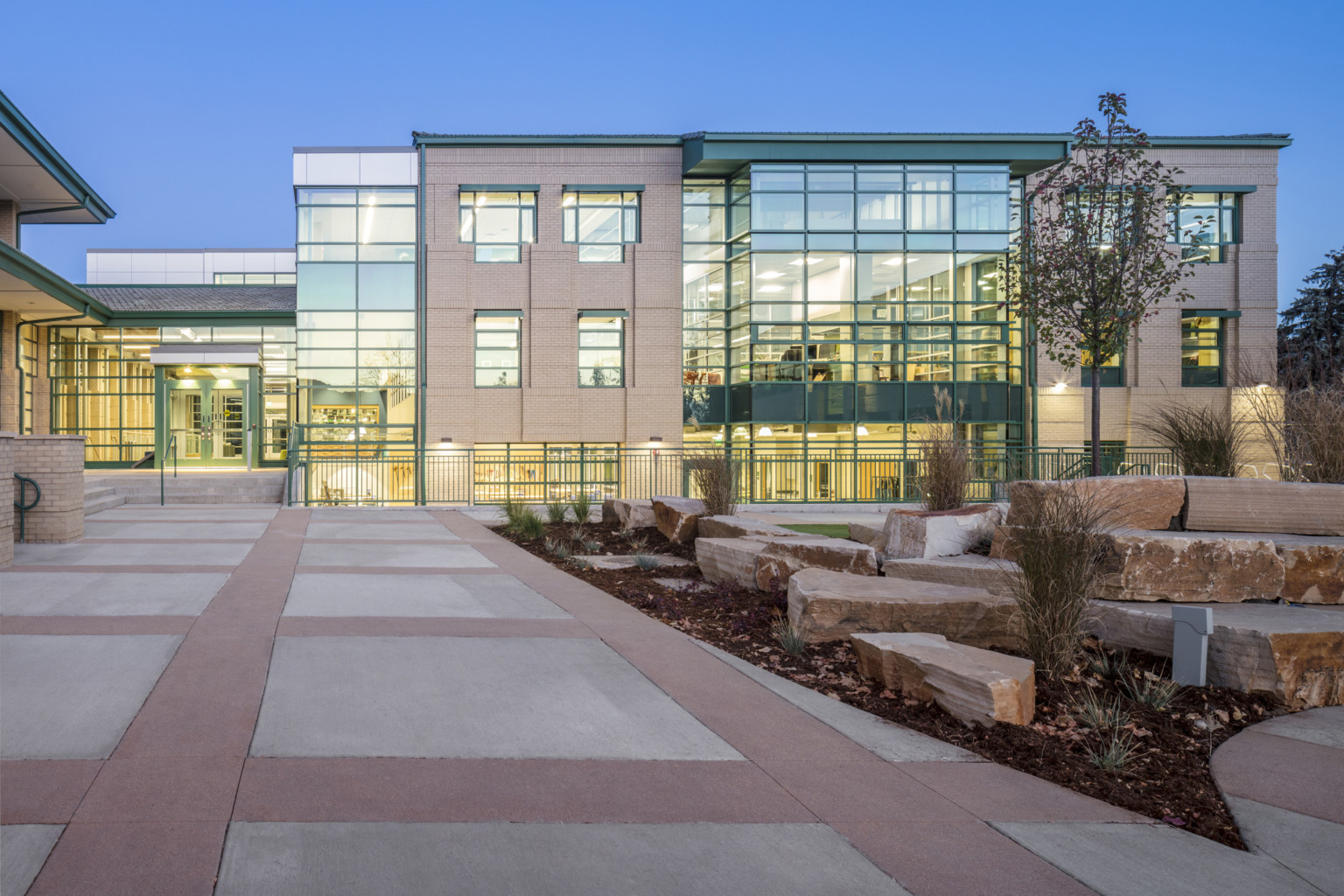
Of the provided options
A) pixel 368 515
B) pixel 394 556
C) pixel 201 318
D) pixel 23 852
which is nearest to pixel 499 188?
pixel 201 318

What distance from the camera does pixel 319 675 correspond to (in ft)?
17.0

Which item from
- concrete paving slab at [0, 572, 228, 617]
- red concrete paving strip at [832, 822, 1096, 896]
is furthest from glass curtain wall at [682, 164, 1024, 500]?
red concrete paving strip at [832, 822, 1096, 896]

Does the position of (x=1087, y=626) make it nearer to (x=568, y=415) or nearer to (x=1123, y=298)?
(x=1123, y=298)

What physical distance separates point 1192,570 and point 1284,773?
2578 millimetres

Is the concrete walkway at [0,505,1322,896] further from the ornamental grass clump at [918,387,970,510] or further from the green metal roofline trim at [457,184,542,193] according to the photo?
the green metal roofline trim at [457,184,542,193]

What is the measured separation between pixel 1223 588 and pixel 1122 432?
75.8ft

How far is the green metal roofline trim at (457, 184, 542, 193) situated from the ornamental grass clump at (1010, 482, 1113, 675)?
23.1 meters

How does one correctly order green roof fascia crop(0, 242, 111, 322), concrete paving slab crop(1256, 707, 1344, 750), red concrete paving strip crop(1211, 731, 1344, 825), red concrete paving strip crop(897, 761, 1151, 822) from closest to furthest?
red concrete paving strip crop(897, 761, 1151, 822) < red concrete paving strip crop(1211, 731, 1344, 825) < concrete paving slab crop(1256, 707, 1344, 750) < green roof fascia crop(0, 242, 111, 322)

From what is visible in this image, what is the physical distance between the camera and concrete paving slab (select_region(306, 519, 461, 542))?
12.6 meters

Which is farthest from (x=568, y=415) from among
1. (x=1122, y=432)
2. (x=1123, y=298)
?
(x=1122, y=432)

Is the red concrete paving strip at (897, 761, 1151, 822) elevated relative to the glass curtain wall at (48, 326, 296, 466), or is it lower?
lower

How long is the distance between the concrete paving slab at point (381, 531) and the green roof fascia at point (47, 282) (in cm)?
996

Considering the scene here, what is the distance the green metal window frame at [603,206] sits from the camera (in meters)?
26.3

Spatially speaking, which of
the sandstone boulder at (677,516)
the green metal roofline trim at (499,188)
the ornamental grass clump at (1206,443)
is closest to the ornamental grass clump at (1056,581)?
the ornamental grass clump at (1206,443)
